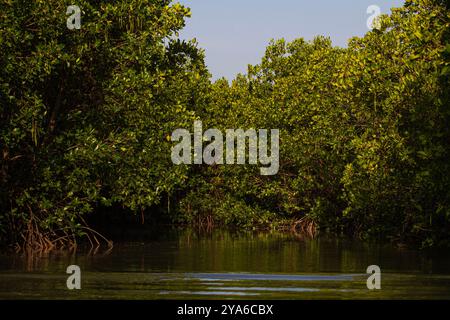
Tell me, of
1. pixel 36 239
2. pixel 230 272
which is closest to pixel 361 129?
pixel 36 239

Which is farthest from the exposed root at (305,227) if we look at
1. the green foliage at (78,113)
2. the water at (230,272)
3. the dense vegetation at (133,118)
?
the green foliage at (78,113)

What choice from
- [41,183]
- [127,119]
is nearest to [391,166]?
[127,119]

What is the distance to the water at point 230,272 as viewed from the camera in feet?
55.9

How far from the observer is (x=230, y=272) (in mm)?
21109

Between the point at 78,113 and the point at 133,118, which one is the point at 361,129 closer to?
the point at 133,118

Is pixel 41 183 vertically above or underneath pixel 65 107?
underneath

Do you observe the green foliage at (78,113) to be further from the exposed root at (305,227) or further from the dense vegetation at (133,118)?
the exposed root at (305,227)

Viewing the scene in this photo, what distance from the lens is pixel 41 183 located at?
24.8m

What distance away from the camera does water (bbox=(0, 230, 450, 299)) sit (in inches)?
671
